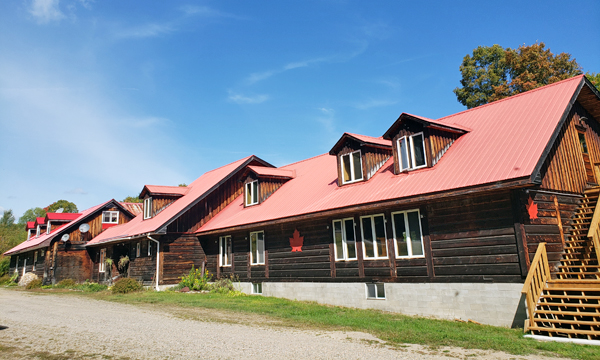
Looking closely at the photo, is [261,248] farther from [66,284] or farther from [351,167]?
[66,284]

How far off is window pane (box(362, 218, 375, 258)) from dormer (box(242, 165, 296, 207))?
9315 millimetres

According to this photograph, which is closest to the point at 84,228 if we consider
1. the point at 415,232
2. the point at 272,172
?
the point at 272,172

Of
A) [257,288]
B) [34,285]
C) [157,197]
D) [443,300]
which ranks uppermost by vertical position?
[157,197]

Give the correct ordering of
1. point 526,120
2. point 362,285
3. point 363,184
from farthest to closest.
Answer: point 363,184 → point 362,285 → point 526,120

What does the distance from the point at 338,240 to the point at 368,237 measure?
161 cm

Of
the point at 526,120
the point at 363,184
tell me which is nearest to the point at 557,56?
the point at 526,120

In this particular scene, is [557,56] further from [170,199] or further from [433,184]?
[170,199]

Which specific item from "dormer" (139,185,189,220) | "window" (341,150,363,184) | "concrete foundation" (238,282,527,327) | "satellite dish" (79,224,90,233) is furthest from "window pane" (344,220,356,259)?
"satellite dish" (79,224,90,233)

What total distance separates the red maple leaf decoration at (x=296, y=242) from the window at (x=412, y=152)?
559cm

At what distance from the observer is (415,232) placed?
14.3 m

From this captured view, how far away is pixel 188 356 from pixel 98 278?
28.7 m

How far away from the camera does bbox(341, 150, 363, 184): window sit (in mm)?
18422

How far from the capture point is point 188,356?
820 centimetres

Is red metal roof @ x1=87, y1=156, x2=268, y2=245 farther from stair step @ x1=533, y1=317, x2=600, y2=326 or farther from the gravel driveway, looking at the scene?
stair step @ x1=533, y1=317, x2=600, y2=326
